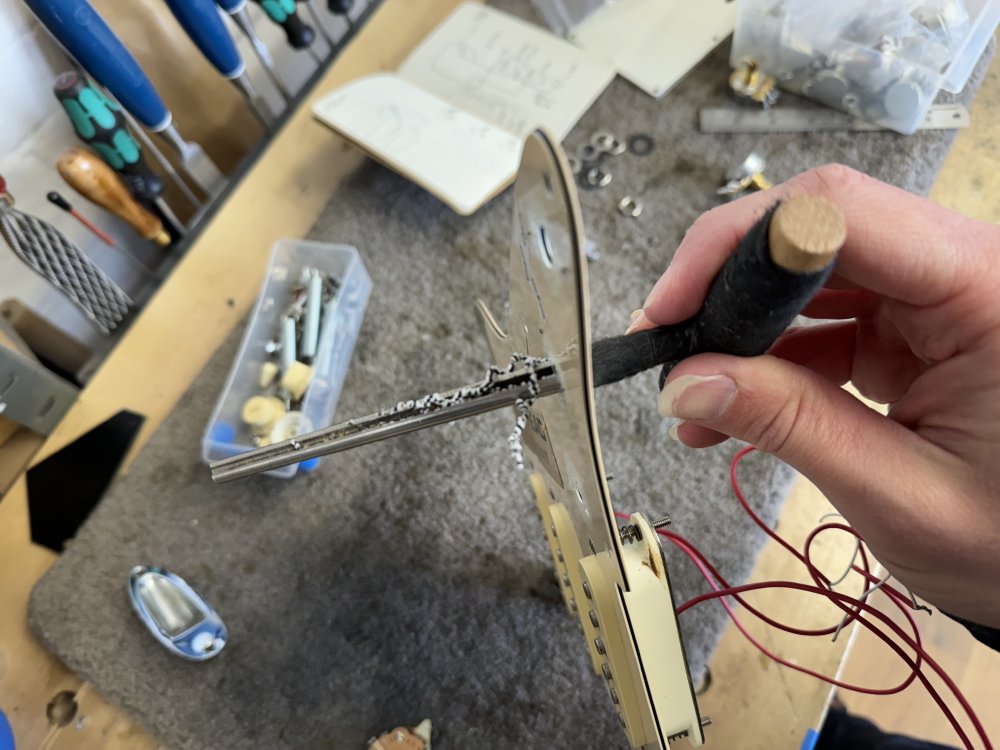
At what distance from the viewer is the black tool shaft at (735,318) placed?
0.27m

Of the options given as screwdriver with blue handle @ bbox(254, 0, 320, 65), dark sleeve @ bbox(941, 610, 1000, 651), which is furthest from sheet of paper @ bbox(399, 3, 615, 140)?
dark sleeve @ bbox(941, 610, 1000, 651)

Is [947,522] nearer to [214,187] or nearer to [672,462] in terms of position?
[672,462]

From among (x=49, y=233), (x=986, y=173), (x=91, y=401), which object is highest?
(x=49, y=233)

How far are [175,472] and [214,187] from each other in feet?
1.16

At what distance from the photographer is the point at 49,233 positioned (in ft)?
2.15

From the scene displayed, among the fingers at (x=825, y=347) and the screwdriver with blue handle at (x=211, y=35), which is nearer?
the fingers at (x=825, y=347)

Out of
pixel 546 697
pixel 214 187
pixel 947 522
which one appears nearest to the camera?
pixel 947 522

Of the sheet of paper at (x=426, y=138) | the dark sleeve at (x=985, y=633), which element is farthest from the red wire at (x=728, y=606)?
the sheet of paper at (x=426, y=138)

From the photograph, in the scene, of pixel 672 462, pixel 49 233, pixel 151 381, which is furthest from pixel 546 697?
pixel 49 233

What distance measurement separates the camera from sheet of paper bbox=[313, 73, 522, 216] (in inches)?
27.7

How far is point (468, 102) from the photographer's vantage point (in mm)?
805

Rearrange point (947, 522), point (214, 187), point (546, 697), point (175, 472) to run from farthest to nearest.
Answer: point (214, 187)
point (175, 472)
point (546, 697)
point (947, 522)

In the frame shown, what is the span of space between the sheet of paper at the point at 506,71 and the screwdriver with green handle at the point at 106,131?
329mm

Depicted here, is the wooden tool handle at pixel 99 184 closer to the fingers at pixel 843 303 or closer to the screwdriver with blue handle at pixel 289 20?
the screwdriver with blue handle at pixel 289 20
